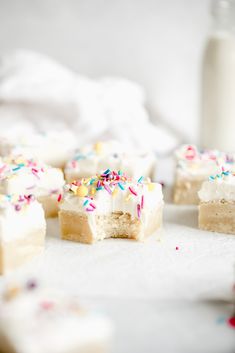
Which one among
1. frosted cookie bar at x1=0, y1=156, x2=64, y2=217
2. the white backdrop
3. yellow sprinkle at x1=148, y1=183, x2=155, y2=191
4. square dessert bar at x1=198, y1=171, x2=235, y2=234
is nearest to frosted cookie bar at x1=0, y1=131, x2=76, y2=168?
frosted cookie bar at x1=0, y1=156, x2=64, y2=217

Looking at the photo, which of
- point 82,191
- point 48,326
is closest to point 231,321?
point 48,326

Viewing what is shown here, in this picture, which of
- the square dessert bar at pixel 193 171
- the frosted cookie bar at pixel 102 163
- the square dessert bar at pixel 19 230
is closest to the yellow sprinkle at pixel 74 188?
the square dessert bar at pixel 19 230

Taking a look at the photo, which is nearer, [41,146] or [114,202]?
[114,202]

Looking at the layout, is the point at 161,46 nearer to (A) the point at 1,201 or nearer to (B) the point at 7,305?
(A) the point at 1,201

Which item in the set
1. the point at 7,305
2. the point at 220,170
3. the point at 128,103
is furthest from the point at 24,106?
the point at 7,305

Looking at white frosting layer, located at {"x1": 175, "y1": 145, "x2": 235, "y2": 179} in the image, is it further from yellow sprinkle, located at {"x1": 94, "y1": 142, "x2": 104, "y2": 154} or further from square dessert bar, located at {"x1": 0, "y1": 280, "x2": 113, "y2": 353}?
square dessert bar, located at {"x1": 0, "y1": 280, "x2": 113, "y2": 353}

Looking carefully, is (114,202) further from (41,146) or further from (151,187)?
(41,146)
